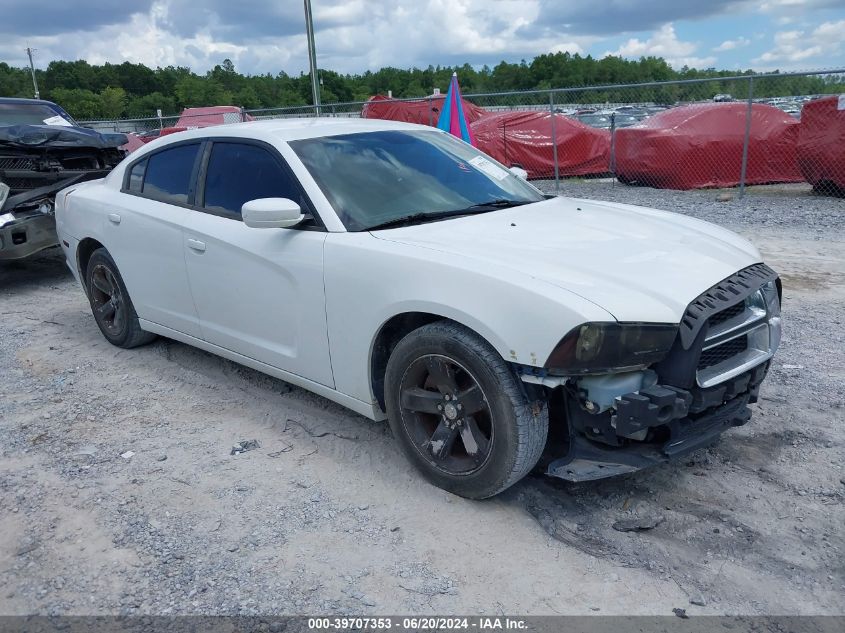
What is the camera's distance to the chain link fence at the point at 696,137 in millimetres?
12102

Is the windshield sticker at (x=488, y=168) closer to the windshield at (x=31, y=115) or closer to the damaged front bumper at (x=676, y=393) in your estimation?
the damaged front bumper at (x=676, y=393)

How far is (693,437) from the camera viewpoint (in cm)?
309

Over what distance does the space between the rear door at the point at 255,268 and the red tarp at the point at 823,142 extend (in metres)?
10.8

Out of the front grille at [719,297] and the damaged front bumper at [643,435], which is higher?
the front grille at [719,297]

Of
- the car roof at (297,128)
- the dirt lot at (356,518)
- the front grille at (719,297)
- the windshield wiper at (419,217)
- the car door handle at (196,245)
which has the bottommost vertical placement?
the dirt lot at (356,518)

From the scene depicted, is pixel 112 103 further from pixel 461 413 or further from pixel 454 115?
pixel 461 413

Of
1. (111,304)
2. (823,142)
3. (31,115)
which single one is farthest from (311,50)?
(111,304)

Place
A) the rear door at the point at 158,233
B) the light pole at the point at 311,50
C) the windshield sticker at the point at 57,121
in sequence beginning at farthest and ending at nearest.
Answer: the light pole at the point at 311,50, the windshield sticker at the point at 57,121, the rear door at the point at 158,233

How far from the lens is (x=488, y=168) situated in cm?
450

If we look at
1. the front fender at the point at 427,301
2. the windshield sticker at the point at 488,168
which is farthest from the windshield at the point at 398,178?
the front fender at the point at 427,301

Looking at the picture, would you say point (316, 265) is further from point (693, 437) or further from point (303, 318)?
point (693, 437)

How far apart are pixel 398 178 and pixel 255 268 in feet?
2.95

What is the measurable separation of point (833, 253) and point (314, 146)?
20.7 feet

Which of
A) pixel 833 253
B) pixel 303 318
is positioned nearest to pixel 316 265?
pixel 303 318
